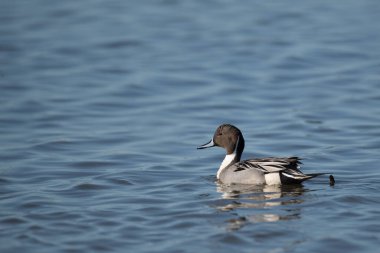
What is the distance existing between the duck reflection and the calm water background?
0.03 metres

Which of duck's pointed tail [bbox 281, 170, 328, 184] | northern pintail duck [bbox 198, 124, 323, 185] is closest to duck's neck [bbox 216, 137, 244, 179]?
northern pintail duck [bbox 198, 124, 323, 185]

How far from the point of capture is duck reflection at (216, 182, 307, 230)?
27.3ft

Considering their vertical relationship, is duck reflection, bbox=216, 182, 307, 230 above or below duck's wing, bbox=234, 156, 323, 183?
below

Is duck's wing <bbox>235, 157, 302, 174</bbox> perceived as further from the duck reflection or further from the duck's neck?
the duck's neck

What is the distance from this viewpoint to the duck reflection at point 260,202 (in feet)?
27.3

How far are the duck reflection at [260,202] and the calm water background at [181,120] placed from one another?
0.03 metres

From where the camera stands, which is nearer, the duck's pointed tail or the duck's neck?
the duck's pointed tail

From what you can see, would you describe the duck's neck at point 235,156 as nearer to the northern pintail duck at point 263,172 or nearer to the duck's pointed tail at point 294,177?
the northern pintail duck at point 263,172

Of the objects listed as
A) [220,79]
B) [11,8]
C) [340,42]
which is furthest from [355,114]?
[11,8]

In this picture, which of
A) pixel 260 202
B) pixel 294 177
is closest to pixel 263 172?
pixel 294 177

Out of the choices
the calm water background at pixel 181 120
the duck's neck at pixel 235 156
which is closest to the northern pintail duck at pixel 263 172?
the duck's neck at pixel 235 156

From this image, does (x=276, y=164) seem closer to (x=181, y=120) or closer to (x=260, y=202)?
(x=260, y=202)

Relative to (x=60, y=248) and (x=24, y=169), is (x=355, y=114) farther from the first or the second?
(x=60, y=248)

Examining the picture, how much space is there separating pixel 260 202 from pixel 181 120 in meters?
4.45
